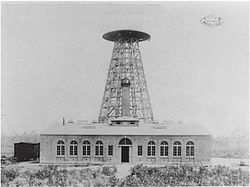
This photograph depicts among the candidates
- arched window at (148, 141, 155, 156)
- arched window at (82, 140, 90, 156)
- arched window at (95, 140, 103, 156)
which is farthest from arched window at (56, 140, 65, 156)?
arched window at (148, 141, 155, 156)

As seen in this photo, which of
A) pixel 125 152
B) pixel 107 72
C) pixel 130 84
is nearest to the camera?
pixel 107 72

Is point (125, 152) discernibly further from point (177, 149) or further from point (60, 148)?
point (60, 148)

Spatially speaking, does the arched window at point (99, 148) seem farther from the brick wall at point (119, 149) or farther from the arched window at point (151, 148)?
the arched window at point (151, 148)

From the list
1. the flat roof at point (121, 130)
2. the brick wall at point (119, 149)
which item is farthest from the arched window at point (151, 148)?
the flat roof at point (121, 130)

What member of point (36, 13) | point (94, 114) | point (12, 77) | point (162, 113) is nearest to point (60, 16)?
point (36, 13)

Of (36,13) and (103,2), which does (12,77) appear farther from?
(103,2)

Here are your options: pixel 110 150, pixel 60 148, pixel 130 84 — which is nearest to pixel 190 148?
pixel 110 150
